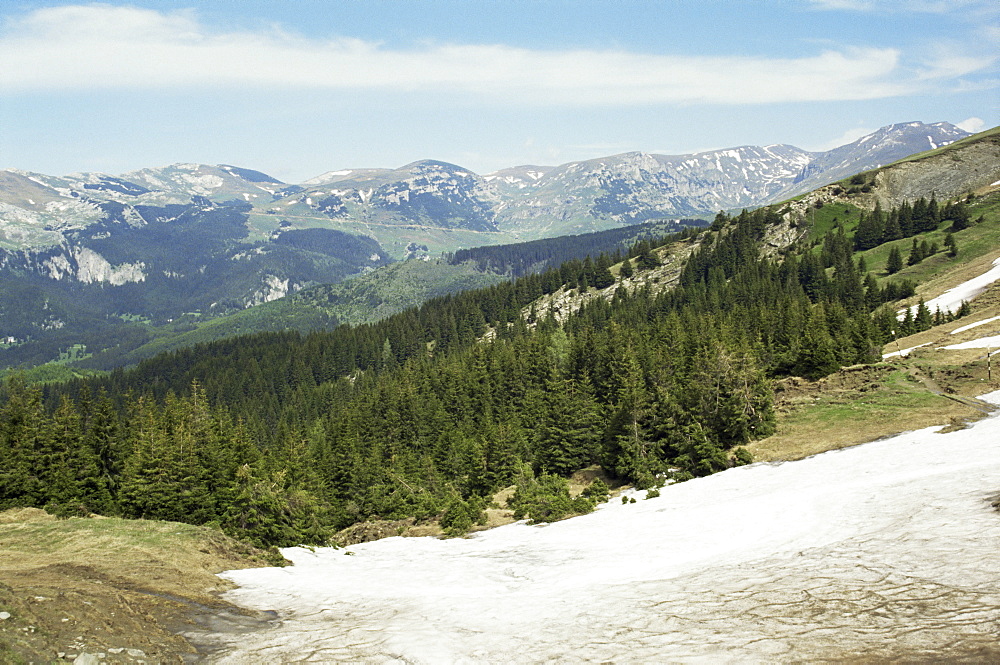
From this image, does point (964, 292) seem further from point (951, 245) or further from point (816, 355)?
point (816, 355)

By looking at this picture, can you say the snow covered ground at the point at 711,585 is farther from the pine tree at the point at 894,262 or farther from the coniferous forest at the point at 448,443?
the pine tree at the point at 894,262

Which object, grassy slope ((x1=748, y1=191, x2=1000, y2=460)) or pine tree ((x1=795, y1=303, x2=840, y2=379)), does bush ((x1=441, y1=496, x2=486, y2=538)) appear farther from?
pine tree ((x1=795, y1=303, x2=840, y2=379))

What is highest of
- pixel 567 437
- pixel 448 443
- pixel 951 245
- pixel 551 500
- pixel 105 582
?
pixel 951 245

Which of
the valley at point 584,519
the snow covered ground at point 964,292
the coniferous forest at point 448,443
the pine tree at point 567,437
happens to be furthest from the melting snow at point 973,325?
the pine tree at point 567,437

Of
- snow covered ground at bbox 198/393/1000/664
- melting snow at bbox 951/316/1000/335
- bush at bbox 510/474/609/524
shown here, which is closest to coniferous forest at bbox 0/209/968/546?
bush at bbox 510/474/609/524

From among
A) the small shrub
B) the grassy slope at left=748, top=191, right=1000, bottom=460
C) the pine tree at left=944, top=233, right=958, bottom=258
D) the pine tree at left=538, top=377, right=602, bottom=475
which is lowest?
the pine tree at left=538, top=377, right=602, bottom=475

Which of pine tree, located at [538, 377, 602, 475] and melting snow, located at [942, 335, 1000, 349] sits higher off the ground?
melting snow, located at [942, 335, 1000, 349]

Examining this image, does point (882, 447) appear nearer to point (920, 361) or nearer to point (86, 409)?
point (920, 361)

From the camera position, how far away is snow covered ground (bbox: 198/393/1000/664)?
15.2 m

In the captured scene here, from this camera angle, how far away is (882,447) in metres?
38.3

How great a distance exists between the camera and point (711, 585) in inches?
793

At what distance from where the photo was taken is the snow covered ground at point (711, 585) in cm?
1516

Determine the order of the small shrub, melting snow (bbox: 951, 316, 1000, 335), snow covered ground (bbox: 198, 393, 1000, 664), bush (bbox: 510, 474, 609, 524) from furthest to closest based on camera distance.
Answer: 1. melting snow (bbox: 951, 316, 1000, 335)
2. the small shrub
3. bush (bbox: 510, 474, 609, 524)
4. snow covered ground (bbox: 198, 393, 1000, 664)

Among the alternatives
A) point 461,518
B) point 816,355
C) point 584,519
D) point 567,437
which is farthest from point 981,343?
point 461,518
